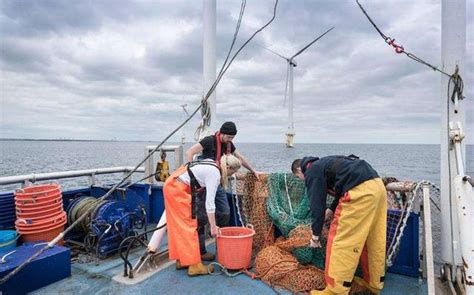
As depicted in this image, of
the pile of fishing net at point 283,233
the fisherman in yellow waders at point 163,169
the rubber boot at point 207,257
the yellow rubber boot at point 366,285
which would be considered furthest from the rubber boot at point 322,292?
the fisherman in yellow waders at point 163,169

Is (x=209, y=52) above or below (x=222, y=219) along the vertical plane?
above

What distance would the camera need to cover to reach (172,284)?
131 inches

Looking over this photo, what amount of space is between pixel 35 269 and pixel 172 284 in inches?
50.6

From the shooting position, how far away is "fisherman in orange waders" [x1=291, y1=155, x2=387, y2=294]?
278 centimetres

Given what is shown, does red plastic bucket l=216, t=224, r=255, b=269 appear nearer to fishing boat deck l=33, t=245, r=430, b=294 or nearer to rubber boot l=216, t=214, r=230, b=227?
fishing boat deck l=33, t=245, r=430, b=294

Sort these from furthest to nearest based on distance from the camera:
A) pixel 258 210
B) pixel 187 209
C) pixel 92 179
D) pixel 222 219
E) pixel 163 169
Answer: pixel 92 179, pixel 163 169, pixel 258 210, pixel 222 219, pixel 187 209

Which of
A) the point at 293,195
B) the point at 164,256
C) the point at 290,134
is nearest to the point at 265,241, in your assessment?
the point at 293,195

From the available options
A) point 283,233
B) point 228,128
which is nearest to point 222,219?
point 283,233

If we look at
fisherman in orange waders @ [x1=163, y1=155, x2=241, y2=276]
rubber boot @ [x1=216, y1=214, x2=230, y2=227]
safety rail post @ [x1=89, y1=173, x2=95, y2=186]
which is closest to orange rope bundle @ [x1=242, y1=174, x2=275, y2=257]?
rubber boot @ [x1=216, y1=214, x2=230, y2=227]

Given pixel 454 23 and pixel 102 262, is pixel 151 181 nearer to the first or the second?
pixel 102 262

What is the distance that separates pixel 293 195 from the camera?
423cm

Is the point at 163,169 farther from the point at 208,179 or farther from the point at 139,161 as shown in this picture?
the point at 139,161

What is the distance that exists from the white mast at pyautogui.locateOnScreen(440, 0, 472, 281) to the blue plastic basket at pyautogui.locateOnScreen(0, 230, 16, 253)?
4404mm

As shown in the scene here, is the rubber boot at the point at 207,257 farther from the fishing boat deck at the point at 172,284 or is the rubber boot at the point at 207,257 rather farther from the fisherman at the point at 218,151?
the fishing boat deck at the point at 172,284
